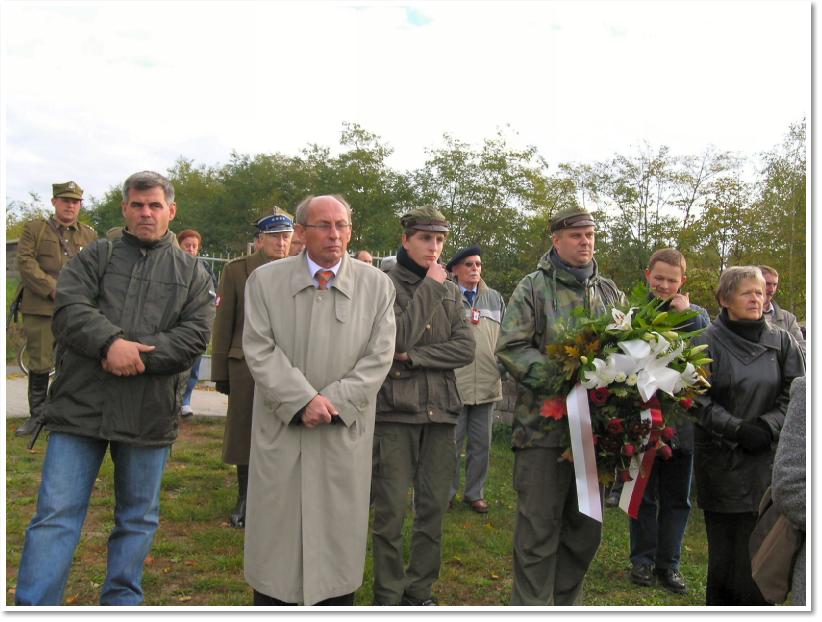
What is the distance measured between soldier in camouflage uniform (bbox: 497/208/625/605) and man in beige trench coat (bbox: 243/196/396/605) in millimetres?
835

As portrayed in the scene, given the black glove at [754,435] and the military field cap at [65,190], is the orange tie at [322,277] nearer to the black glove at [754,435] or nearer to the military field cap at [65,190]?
the black glove at [754,435]

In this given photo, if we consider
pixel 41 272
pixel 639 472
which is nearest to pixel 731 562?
pixel 639 472

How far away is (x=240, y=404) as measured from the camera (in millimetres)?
5898

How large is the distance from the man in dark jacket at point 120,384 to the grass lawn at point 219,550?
32.4 inches

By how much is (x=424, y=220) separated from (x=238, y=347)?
75.7 inches

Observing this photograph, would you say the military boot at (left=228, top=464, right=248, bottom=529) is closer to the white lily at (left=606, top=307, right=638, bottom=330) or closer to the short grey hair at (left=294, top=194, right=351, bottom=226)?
the short grey hair at (left=294, top=194, right=351, bottom=226)

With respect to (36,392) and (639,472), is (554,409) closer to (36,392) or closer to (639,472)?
(639,472)

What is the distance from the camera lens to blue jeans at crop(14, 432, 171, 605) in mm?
3801

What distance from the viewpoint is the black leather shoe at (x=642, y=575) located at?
541cm

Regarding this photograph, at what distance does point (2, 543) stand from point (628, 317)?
3.38m

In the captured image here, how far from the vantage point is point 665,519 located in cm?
557

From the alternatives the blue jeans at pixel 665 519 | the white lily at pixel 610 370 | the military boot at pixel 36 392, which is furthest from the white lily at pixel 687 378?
the military boot at pixel 36 392

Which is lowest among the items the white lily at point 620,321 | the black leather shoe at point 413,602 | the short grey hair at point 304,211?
the black leather shoe at point 413,602
